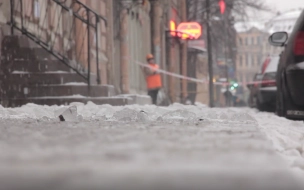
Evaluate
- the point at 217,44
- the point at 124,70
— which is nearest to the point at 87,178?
the point at 124,70

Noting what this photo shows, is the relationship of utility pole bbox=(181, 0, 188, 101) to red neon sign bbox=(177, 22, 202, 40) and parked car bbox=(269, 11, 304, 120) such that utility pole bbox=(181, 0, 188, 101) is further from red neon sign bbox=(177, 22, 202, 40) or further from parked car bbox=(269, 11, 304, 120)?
parked car bbox=(269, 11, 304, 120)

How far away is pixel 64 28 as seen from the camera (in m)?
12.4

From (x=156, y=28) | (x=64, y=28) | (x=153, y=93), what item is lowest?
(x=153, y=93)

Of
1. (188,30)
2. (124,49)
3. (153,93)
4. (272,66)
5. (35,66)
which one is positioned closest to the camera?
(35,66)

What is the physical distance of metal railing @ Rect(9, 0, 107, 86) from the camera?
10773 millimetres

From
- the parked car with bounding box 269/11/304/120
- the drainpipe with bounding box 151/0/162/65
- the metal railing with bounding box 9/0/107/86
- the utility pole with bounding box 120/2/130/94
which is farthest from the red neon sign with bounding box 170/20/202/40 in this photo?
the parked car with bounding box 269/11/304/120

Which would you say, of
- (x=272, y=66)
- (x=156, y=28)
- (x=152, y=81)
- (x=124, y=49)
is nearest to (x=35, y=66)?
(x=124, y=49)

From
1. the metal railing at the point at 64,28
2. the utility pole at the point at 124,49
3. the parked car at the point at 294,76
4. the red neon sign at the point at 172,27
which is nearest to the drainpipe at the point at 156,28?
the red neon sign at the point at 172,27

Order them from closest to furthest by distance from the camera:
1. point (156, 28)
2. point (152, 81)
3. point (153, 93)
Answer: point (152, 81) → point (153, 93) → point (156, 28)

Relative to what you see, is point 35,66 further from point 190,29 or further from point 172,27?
point 190,29

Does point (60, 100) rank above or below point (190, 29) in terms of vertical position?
below

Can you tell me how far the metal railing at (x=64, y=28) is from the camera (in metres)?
10.8

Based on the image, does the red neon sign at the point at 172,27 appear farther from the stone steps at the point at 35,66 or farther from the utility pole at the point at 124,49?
the stone steps at the point at 35,66

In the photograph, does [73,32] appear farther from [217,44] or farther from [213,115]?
[217,44]
